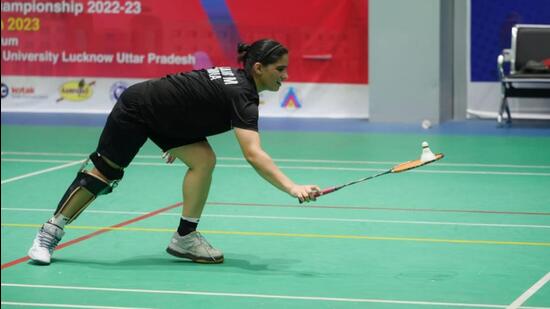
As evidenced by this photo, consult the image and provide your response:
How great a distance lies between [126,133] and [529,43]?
385 inches

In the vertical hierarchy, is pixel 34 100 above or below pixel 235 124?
below

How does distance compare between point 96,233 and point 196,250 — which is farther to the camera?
point 96,233

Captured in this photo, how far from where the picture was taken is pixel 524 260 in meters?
6.25

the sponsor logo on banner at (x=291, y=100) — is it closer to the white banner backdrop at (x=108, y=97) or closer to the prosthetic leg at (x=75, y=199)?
the white banner backdrop at (x=108, y=97)

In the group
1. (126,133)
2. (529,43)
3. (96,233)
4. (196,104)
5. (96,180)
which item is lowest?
(96,233)

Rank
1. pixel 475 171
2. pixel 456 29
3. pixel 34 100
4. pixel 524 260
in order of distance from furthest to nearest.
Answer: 1. pixel 34 100
2. pixel 456 29
3. pixel 475 171
4. pixel 524 260

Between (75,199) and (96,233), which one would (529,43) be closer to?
(96,233)

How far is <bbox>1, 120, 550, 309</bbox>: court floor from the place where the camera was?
5.39 metres

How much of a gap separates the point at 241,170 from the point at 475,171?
2494 millimetres

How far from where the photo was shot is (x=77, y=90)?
54.9 feet

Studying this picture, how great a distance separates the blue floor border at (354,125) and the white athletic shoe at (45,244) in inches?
331

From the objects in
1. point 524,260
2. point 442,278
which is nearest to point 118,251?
point 442,278

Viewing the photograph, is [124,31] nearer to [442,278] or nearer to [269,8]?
[269,8]

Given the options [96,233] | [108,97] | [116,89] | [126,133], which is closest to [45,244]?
[126,133]
